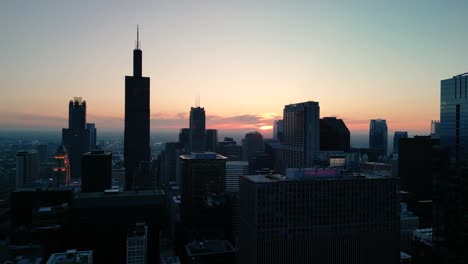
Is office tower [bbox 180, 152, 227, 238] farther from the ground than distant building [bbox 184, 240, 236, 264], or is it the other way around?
office tower [bbox 180, 152, 227, 238]

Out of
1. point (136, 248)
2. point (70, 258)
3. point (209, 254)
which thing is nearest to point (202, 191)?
point (209, 254)

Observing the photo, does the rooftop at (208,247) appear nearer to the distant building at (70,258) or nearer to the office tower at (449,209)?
the distant building at (70,258)

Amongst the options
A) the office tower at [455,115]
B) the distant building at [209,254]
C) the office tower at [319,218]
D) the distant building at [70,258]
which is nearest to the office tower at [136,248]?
the distant building at [209,254]

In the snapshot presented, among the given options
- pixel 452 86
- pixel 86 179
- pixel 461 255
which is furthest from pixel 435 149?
pixel 86 179

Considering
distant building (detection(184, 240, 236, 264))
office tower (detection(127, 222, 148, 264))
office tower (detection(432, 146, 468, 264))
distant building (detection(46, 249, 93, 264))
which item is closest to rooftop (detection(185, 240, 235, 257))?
distant building (detection(184, 240, 236, 264))

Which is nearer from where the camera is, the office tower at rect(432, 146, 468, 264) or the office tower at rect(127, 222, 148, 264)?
the office tower at rect(432, 146, 468, 264)

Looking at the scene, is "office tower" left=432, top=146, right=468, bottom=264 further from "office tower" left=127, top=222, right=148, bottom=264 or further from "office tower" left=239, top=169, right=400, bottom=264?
"office tower" left=127, top=222, right=148, bottom=264
